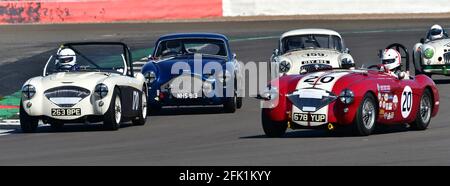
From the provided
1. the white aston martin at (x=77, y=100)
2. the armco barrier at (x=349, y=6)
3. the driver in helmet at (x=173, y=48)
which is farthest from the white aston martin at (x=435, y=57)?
the armco barrier at (x=349, y=6)

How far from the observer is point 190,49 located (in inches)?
846

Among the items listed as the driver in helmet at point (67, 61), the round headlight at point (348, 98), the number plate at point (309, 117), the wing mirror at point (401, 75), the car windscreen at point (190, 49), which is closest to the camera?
the round headlight at point (348, 98)

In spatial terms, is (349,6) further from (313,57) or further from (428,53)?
(313,57)

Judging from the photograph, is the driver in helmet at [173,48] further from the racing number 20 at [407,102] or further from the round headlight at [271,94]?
the racing number 20 at [407,102]

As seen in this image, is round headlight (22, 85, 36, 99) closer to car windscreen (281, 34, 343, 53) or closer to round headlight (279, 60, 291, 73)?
round headlight (279, 60, 291, 73)

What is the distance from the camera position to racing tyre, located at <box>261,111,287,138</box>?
15.6 m

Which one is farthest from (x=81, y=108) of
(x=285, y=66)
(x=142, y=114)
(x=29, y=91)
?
(x=285, y=66)

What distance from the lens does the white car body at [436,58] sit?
79.5 ft

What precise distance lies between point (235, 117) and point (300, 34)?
4740 millimetres

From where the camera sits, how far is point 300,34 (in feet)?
78.0

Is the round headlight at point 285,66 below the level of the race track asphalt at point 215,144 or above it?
below

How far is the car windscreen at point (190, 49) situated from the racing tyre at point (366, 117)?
6456 mm

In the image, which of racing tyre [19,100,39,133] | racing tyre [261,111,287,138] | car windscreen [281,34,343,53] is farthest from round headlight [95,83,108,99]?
car windscreen [281,34,343,53]

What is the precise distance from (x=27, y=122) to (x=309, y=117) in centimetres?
437
